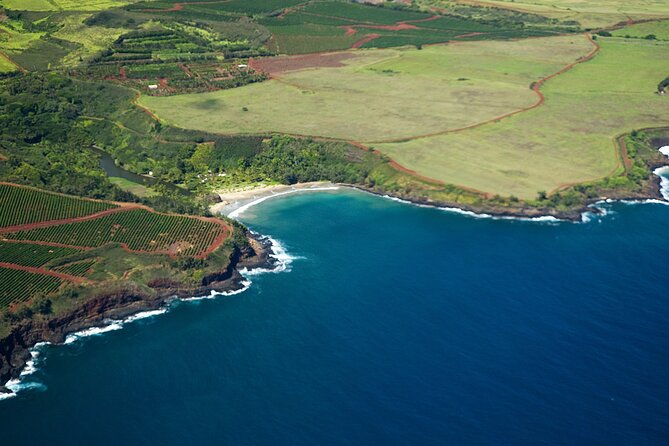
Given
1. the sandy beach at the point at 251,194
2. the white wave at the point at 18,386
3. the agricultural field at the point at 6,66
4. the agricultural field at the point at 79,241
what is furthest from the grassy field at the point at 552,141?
the agricultural field at the point at 6,66

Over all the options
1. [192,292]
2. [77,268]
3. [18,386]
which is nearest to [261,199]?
[192,292]

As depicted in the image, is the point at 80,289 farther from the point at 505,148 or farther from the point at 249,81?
the point at 249,81

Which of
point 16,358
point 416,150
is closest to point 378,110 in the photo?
point 416,150

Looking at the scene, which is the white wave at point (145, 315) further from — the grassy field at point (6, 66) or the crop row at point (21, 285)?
the grassy field at point (6, 66)

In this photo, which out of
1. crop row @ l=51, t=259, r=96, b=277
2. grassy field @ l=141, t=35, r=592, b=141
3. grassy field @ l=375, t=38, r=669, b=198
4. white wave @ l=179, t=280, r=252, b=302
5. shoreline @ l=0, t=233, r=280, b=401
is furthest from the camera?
grassy field @ l=141, t=35, r=592, b=141

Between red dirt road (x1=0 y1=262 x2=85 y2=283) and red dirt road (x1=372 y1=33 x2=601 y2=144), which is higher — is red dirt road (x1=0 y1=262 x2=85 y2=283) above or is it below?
below

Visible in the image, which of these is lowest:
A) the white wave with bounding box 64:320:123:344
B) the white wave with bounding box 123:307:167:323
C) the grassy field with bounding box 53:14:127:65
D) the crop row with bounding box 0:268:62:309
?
the white wave with bounding box 64:320:123:344

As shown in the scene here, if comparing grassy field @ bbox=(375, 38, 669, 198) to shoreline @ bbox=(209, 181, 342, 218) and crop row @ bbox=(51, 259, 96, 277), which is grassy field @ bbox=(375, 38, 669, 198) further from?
crop row @ bbox=(51, 259, 96, 277)

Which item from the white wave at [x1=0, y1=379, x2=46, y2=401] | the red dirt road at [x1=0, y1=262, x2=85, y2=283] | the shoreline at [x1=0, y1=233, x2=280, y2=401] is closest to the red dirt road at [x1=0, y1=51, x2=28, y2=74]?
the red dirt road at [x1=0, y1=262, x2=85, y2=283]
